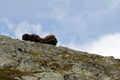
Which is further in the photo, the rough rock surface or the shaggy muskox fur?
the shaggy muskox fur

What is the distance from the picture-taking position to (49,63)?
1378 inches

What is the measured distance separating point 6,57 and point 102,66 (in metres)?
9.77

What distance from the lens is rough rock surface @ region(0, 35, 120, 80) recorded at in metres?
32.0

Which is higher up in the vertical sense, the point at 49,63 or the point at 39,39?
the point at 39,39

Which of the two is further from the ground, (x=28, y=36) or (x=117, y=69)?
(x=28, y=36)

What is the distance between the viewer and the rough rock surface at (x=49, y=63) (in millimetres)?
31991

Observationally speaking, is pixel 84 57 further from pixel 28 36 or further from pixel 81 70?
pixel 28 36

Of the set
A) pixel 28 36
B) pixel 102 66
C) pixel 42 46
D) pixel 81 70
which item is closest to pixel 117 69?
pixel 102 66

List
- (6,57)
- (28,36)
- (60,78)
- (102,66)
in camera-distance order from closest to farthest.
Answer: (60,78), (6,57), (102,66), (28,36)

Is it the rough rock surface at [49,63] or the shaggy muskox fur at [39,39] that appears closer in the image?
the rough rock surface at [49,63]

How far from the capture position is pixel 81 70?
35031 millimetres

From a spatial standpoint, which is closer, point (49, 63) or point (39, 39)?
point (49, 63)

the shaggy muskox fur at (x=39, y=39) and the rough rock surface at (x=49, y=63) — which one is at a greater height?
the shaggy muskox fur at (x=39, y=39)

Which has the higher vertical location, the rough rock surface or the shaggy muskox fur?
the shaggy muskox fur
